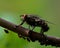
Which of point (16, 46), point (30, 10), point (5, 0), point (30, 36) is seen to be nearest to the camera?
point (30, 36)

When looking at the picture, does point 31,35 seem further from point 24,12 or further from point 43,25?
point 24,12

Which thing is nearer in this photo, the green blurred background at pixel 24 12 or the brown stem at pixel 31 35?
the brown stem at pixel 31 35

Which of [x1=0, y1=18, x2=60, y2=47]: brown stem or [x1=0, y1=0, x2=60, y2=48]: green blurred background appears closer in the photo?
[x1=0, y1=18, x2=60, y2=47]: brown stem

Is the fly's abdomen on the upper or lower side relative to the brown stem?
lower

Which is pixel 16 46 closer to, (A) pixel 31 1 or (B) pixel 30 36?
(B) pixel 30 36

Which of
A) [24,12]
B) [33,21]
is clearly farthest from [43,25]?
[24,12]

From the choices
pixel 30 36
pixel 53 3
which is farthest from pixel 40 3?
pixel 30 36

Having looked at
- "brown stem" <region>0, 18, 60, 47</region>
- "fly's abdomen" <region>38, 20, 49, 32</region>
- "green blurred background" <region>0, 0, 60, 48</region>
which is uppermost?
"brown stem" <region>0, 18, 60, 47</region>

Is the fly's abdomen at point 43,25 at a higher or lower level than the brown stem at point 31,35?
lower
